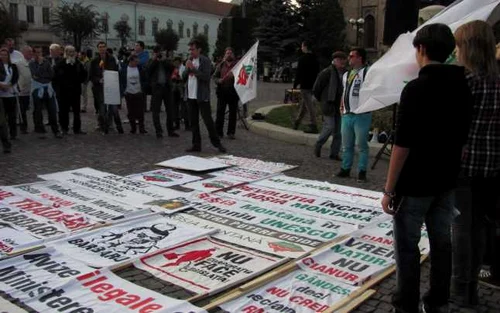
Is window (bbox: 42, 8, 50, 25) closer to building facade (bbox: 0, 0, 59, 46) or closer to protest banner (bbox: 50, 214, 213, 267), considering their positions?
building facade (bbox: 0, 0, 59, 46)

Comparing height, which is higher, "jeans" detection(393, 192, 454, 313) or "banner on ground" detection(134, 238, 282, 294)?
"jeans" detection(393, 192, 454, 313)

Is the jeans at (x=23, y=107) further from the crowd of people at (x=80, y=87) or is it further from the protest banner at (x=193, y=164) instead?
the protest banner at (x=193, y=164)

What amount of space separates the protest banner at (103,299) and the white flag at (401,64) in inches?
146

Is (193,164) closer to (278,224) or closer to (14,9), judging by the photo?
(278,224)

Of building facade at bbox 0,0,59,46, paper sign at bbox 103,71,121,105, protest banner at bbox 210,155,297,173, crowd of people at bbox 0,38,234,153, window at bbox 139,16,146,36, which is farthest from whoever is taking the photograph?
window at bbox 139,16,146,36

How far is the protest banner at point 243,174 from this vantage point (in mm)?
8039

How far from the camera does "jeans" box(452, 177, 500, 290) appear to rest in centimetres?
393

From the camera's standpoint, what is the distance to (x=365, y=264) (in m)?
4.73

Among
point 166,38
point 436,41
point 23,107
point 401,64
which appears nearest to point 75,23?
point 166,38

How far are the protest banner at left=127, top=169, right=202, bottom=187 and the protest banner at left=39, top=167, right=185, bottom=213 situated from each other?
0.59 feet

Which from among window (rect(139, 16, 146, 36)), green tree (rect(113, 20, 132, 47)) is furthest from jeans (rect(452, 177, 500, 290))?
window (rect(139, 16, 146, 36))

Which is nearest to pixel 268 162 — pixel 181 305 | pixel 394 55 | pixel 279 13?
pixel 394 55

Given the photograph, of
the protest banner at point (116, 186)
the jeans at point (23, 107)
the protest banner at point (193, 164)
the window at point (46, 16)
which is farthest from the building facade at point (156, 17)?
the protest banner at point (116, 186)

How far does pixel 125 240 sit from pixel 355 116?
4070 mm
